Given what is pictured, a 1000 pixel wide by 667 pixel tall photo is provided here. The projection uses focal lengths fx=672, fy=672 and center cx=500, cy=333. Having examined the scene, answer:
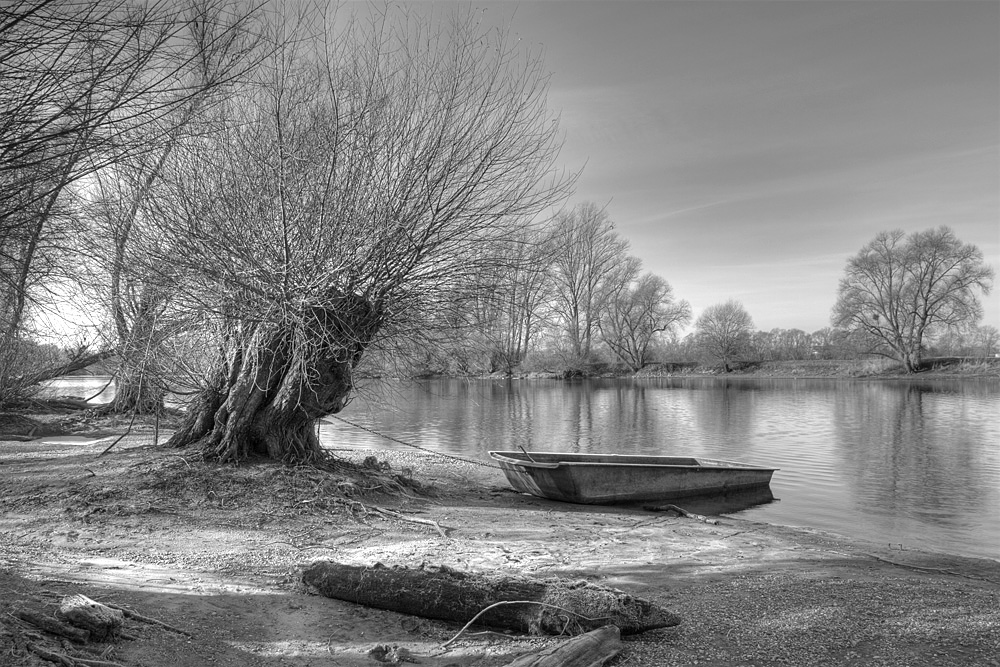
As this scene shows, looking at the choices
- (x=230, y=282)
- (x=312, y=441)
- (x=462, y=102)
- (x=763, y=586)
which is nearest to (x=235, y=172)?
(x=230, y=282)

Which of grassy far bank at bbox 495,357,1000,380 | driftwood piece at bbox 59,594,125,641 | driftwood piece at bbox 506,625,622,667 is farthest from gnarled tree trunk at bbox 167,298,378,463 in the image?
grassy far bank at bbox 495,357,1000,380

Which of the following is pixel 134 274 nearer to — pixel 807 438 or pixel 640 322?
pixel 807 438

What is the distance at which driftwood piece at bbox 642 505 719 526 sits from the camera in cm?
991

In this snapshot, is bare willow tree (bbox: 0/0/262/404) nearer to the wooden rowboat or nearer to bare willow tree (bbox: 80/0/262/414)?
bare willow tree (bbox: 80/0/262/414)

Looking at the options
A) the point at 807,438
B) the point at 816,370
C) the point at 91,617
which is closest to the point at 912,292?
the point at 816,370

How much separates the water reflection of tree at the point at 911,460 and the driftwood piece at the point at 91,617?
11.0m

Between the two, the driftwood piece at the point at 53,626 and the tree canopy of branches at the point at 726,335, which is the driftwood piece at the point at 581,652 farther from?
the tree canopy of branches at the point at 726,335

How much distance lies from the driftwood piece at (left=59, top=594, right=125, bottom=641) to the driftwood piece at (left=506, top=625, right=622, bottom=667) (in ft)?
7.57

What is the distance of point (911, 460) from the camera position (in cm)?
1564

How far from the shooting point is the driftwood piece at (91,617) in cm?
380

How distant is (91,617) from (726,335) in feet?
209

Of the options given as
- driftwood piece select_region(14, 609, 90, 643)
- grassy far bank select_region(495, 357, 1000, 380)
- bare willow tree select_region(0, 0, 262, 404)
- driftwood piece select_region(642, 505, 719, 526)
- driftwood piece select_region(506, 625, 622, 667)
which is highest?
bare willow tree select_region(0, 0, 262, 404)

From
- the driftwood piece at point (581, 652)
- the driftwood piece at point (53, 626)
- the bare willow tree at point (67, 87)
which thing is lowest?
the driftwood piece at point (581, 652)

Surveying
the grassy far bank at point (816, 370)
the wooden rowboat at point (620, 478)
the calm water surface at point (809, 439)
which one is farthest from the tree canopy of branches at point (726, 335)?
the wooden rowboat at point (620, 478)
